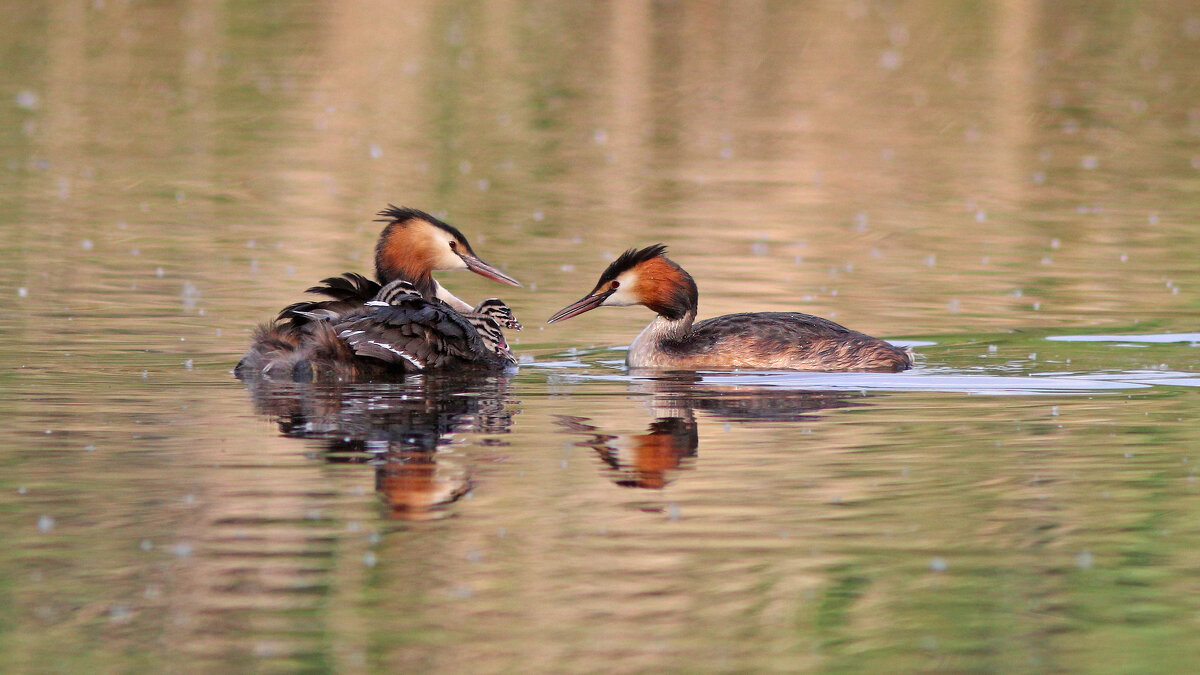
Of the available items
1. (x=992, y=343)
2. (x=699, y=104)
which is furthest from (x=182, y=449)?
(x=699, y=104)

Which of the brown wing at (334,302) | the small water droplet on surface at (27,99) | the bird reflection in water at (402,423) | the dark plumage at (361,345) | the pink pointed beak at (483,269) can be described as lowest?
the bird reflection in water at (402,423)

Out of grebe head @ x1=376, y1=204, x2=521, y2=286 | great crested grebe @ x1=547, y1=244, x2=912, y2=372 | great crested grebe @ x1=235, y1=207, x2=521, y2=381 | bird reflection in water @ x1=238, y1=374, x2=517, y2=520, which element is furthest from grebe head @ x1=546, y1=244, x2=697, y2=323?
bird reflection in water @ x1=238, y1=374, x2=517, y2=520

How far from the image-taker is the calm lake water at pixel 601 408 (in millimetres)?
6961

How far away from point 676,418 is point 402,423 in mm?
1609

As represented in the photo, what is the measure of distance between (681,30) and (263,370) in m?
31.2

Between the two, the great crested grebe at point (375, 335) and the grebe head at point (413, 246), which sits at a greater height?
the grebe head at point (413, 246)

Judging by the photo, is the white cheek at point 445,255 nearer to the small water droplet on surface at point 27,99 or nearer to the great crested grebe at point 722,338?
the great crested grebe at point 722,338

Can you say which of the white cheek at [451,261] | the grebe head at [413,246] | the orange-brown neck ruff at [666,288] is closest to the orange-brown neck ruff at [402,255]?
the grebe head at [413,246]

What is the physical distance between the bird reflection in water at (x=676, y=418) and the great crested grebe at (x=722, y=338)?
38cm

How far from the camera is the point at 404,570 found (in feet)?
24.6

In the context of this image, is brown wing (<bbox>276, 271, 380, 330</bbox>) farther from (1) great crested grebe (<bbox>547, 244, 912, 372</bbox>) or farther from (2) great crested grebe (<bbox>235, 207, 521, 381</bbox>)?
(1) great crested grebe (<bbox>547, 244, 912, 372</bbox>)

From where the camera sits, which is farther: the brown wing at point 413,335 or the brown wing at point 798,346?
the brown wing at point 798,346

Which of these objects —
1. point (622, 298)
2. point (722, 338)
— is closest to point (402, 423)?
point (722, 338)

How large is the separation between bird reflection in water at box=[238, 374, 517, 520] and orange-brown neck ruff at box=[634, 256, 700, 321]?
5.18 ft
